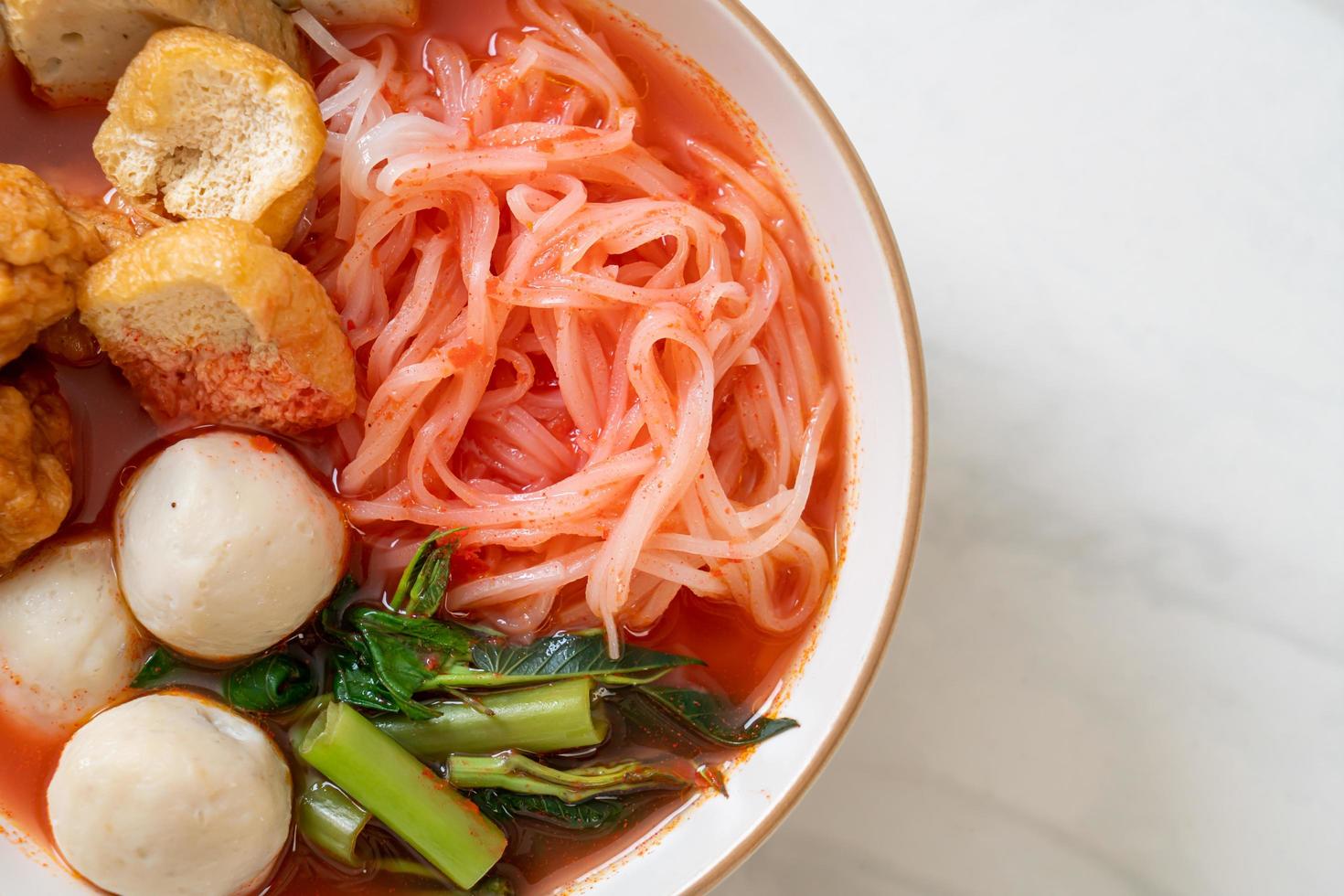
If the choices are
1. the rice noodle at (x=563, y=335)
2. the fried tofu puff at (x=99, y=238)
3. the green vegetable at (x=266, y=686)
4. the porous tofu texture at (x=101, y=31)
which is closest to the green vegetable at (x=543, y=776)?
the rice noodle at (x=563, y=335)

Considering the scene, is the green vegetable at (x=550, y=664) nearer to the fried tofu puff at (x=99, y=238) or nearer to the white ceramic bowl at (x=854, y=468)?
the white ceramic bowl at (x=854, y=468)

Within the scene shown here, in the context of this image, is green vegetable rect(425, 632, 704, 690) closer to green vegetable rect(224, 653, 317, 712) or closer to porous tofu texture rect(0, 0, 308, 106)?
green vegetable rect(224, 653, 317, 712)

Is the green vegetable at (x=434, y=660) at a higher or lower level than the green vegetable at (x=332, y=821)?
higher

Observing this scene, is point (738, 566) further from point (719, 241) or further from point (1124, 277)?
point (1124, 277)

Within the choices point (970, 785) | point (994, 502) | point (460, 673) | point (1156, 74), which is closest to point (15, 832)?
point (460, 673)

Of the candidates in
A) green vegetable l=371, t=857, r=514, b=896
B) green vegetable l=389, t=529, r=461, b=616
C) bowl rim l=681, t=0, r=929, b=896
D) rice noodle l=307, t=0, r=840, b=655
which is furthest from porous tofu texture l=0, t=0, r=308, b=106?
green vegetable l=371, t=857, r=514, b=896

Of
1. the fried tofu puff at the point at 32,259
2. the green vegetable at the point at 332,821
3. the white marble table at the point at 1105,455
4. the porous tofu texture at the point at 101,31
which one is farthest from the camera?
the white marble table at the point at 1105,455
